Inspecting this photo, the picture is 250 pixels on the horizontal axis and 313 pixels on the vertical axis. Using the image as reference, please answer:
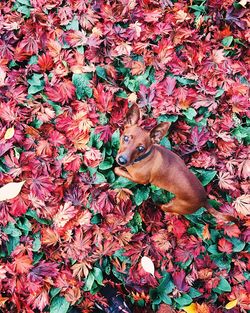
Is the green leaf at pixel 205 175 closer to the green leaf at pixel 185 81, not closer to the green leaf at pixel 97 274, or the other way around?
the green leaf at pixel 185 81

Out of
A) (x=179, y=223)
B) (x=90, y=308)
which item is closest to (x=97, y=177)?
(x=179, y=223)

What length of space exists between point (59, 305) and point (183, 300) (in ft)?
1.37

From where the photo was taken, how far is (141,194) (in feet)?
5.68

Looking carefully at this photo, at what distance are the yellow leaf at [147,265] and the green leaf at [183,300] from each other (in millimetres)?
128

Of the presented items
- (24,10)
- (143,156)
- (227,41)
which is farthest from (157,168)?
(24,10)

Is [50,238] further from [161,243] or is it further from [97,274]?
[161,243]

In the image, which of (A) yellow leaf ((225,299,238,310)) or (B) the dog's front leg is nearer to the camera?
(B) the dog's front leg

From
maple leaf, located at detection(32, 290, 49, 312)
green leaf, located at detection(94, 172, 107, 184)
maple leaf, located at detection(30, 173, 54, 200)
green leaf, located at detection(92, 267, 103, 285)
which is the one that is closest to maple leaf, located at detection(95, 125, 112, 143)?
green leaf, located at detection(94, 172, 107, 184)

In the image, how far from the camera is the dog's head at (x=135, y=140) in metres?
1.50

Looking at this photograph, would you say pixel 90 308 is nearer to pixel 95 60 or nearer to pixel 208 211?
pixel 208 211

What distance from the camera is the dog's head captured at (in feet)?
4.91

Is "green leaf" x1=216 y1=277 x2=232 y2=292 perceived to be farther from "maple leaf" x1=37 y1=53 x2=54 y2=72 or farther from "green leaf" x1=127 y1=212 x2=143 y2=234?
"maple leaf" x1=37 y1=53 x2=54 y2=72

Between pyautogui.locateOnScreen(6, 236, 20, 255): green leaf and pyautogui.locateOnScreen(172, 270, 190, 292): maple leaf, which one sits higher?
pyautogui.locateOnScreen(6, 236, 20, 255): green leaf

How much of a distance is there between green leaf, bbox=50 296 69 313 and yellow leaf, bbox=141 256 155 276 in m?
0.28
